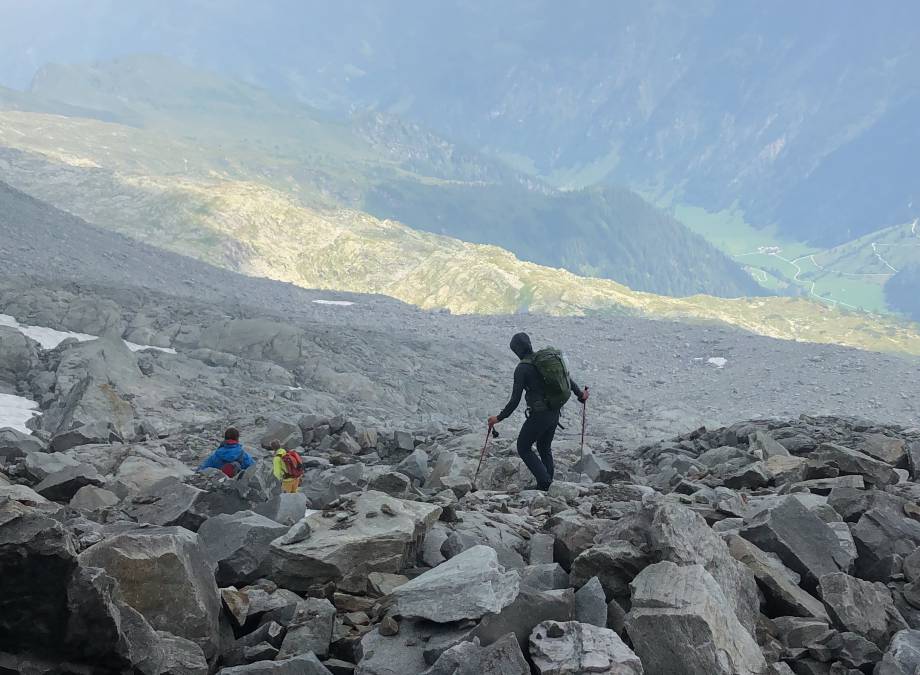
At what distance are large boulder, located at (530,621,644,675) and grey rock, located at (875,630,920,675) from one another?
75.2 inches

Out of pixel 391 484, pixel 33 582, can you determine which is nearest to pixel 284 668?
pixel 33 582

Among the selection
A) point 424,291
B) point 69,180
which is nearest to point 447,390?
point 424,291

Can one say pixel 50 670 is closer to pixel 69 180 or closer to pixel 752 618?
pixel 752 618

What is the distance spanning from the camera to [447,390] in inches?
1784

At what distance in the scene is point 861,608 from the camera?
6508 mm

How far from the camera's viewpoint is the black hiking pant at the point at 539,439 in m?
13.0

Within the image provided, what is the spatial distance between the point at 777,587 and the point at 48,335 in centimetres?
3417

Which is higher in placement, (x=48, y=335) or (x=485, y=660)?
(x=485, y=660)

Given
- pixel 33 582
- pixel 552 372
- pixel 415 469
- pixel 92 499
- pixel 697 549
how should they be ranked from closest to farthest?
pixel 33 582, pixel 697 549, pixel 92 499, pixel 552 372, pixel 415 469

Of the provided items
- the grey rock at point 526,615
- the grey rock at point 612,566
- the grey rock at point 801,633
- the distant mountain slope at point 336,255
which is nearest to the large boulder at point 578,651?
the grey rock at point 526,615

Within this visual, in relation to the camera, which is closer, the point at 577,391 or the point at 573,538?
the point at 573,538

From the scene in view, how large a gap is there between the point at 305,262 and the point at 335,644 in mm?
143393

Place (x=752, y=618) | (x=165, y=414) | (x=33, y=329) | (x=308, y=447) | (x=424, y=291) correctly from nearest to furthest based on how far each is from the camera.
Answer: (x=752, y=618) → (x=308, y=447) → (x=165, y=414) → (x=33, y=329) → (x=424, y=291)

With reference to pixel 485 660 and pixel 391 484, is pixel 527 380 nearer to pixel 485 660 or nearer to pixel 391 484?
pixel 391 484
